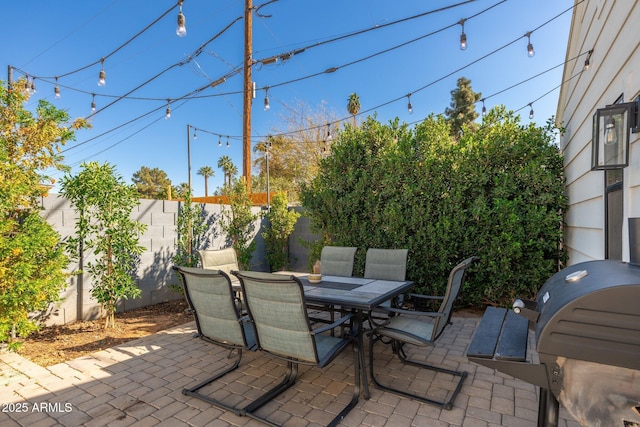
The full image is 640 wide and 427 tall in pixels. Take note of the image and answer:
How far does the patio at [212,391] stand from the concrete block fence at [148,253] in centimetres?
93

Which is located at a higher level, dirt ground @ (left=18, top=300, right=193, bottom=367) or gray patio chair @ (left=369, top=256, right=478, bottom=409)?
gray patio chair @ (left=369, top=256, right=478, bottom=409)

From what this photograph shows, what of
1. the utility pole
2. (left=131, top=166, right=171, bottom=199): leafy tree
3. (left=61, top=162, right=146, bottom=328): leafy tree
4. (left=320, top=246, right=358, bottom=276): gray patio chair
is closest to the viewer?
(left=61, top=162, right=146, bottom=328): leafy tree

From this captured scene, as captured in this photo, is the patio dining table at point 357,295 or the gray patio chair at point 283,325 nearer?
the gray patio chair at point 283,325

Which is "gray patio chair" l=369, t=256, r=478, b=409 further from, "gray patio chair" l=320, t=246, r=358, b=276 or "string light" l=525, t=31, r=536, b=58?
"string light" l=525, t=31, r=536, b=58

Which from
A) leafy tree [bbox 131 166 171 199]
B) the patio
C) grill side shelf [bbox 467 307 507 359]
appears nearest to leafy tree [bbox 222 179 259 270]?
the patio

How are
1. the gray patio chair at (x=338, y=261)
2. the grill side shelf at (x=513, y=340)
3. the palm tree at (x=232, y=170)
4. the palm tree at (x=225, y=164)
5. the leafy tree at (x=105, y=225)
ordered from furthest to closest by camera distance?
the palm tree at (x=232, y=170)
the palm tree at (x=225, y=164)
the gray patio chair at (x=338, y=261)
the leafy tree at (x=105, y=225)
the grill side shelf at (x=513, y=340)

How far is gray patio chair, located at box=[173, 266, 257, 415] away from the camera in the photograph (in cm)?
237

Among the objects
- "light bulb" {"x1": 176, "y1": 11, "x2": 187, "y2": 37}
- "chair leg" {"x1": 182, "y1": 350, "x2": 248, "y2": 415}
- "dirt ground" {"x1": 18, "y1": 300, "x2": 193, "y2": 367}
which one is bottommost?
"dirt ground" {"x1": 18, "y1": 300, "x2": 193, "y2": 367}

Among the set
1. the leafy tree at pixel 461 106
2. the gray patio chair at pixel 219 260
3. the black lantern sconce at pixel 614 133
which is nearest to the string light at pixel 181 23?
the gray patio chair at pixel 219 260

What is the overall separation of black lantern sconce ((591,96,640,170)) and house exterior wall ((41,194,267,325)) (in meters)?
5.08

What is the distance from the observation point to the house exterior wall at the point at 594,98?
1975 mm

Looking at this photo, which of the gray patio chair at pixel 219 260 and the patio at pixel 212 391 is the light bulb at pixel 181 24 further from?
the patio at pixel 212 391

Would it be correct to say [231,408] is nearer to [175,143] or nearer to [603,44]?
[603,44]

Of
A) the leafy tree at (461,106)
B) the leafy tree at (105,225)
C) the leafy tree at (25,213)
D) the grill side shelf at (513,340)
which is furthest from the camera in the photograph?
the leafy tree at (461,106)
